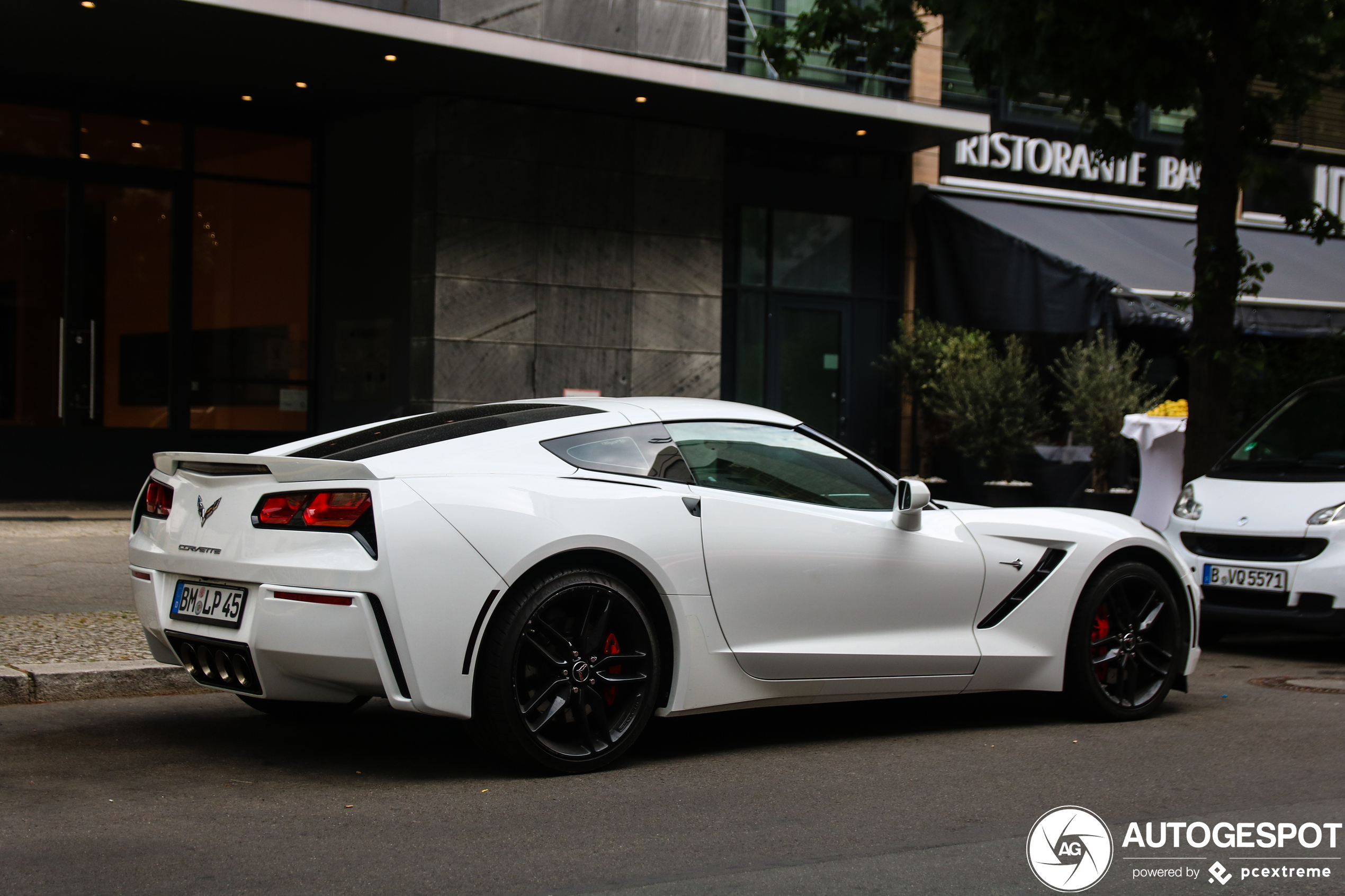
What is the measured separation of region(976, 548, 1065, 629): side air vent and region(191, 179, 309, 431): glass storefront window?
38.6 feet

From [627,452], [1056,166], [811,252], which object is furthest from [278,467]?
[1056,166]

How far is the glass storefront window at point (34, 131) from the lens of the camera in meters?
14.8

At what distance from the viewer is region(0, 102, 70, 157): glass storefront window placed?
14781 millimetres

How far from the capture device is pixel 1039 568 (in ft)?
20.4

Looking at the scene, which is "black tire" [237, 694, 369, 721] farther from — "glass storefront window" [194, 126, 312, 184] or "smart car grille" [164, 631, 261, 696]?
"glass storefront window" [194, 126, 312, 184]

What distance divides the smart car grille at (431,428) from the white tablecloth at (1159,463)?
8.97 meters

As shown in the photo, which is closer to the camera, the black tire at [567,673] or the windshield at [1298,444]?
the black tire at [567,673]

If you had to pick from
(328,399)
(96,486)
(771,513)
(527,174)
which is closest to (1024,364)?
(527,174)

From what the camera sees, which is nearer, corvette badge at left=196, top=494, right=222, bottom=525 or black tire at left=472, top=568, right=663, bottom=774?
black tire at left=472, top=568, right=663, bottom=774

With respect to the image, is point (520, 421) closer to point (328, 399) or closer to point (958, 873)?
point (958, 873)

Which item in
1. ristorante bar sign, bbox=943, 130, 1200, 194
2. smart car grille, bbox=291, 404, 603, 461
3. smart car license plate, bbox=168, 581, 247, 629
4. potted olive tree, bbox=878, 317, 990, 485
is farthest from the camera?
ristorante bar sign, bbox=943, 130, 1200, 194

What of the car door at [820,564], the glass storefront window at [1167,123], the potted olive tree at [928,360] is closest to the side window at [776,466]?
the car door at [820,564]

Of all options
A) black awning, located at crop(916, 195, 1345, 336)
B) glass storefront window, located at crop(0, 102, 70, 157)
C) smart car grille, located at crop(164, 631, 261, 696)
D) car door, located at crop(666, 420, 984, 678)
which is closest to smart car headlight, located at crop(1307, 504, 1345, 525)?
car door, located at crop(666, 420, 984, 678)

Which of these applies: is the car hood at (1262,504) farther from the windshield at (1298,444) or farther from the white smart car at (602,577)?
the white smart car at (602,577)
